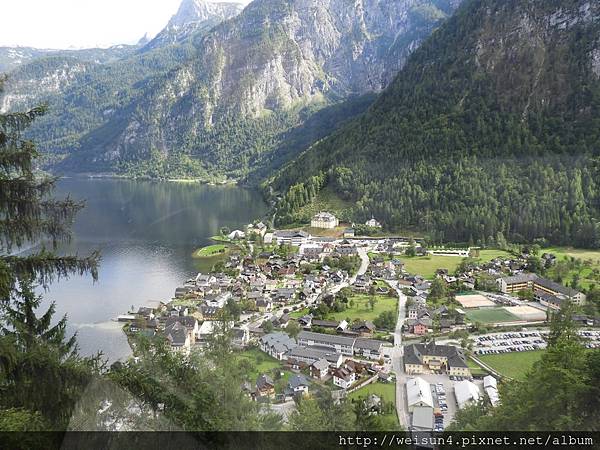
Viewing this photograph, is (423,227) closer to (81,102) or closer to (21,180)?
(21,180)

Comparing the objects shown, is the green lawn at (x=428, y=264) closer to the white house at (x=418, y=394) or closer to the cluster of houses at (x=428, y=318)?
the cluster of houses at (x=428, y=318)

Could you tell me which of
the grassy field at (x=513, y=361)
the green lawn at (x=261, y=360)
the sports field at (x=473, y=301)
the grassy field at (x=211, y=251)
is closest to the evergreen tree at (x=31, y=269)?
the green lawn at (x=261, y=360)

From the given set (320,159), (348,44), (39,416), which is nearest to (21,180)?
(39,416)

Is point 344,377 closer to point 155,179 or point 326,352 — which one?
point 326,352

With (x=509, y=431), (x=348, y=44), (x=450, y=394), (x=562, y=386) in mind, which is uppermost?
(x=348, y=44)

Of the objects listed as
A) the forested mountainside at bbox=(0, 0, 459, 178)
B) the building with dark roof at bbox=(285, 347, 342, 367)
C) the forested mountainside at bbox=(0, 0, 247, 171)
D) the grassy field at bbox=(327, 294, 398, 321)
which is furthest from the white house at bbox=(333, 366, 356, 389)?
the forested mountainside at bbox=(0, 0, 247, 171)
